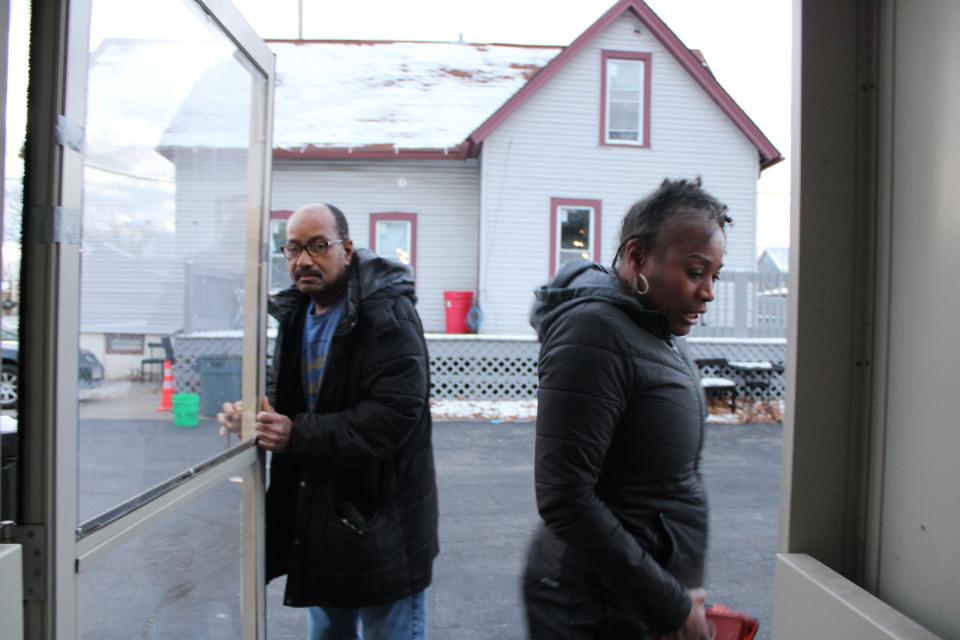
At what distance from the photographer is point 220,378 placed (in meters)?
2.57

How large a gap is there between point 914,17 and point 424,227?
14435 mm

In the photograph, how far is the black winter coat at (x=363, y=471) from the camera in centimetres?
238

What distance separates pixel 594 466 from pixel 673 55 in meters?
15.4

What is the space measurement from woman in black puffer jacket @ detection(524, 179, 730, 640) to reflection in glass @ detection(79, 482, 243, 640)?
0.95 metres

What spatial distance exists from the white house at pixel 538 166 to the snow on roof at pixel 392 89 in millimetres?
101

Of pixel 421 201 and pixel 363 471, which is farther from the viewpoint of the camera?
pixel 421 201

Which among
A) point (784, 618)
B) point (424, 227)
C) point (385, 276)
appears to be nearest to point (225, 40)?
point (385, 276)

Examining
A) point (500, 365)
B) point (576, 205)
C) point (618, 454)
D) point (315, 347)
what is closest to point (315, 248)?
point (315, 347)

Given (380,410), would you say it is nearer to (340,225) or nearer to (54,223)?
(340,225)

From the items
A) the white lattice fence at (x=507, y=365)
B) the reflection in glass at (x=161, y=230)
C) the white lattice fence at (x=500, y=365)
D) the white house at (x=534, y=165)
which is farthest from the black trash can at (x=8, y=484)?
the white house at (x=534, y=165)

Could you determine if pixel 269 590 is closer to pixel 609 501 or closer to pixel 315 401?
pixel 315 401

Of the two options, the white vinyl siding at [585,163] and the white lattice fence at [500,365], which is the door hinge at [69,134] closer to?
the white lattice fence at [500,365]

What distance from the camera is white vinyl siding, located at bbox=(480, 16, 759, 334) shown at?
15.0 metres

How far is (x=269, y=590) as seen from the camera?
4.57 metres
